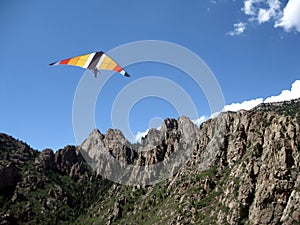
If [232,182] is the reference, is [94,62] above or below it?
below

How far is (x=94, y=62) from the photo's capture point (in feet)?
121

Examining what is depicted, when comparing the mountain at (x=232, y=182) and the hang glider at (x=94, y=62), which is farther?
the mountain at (x=232, y=182)

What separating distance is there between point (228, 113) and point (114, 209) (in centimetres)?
8499

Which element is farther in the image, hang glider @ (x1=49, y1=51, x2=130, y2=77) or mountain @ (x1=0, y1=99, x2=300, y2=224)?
mountain @ (x1=0, y1=99, x2=300, y2=224)

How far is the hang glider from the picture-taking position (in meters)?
35.5

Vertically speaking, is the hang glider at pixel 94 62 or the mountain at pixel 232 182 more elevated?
the mountain at pixel 232 182

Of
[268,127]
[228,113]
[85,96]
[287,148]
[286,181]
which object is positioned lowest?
[85,96]

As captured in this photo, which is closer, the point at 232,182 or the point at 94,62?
the point at 94,62

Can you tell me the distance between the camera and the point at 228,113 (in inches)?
7008

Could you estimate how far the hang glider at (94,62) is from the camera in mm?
35531

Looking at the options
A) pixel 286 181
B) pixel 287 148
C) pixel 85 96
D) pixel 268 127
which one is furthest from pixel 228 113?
pixel 85 96

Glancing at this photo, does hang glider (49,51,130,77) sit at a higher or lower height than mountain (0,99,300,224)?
lower

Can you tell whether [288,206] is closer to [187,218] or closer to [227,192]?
[227,192]

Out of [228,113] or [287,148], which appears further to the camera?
[228,113]
